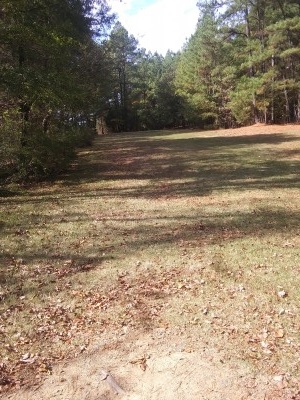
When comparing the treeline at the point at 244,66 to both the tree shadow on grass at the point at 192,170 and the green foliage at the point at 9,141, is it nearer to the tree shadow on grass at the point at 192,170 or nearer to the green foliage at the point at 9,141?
the tree shadow on grass at the point at 192,170

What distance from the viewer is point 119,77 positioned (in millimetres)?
51000

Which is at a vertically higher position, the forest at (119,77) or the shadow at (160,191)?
the forest at (119,77)

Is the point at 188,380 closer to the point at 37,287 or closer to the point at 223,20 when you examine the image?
the point at 37,287

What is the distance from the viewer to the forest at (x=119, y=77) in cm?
1057

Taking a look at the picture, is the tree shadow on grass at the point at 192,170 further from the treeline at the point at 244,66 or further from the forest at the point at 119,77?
the treeline at the point at 244,66

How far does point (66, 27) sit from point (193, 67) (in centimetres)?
2729

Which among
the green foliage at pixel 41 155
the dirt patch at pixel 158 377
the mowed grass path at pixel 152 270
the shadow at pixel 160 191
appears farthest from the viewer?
the green foliage at pixel 41 155

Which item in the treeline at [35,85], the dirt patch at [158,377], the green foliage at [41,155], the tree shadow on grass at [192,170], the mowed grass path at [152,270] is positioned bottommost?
the dirt patch at [158,377]

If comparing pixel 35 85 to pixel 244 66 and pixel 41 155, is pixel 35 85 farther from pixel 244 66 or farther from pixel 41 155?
pixel 244 66

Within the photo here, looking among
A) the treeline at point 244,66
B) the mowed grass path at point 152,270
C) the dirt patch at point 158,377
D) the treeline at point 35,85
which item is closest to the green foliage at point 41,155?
the treeline at point 35,85

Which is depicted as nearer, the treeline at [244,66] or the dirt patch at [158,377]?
the dirt patch at [158,377]

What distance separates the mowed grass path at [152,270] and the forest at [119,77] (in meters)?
2.80

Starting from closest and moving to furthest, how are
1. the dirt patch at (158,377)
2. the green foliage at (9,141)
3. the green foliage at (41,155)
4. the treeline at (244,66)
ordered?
1. the dirt patch at (158,377)
2. the green foliage at (9,141)
3. the green foliage at (41,155)
4. the treeline at (244,66)

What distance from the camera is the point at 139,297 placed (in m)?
4.94
